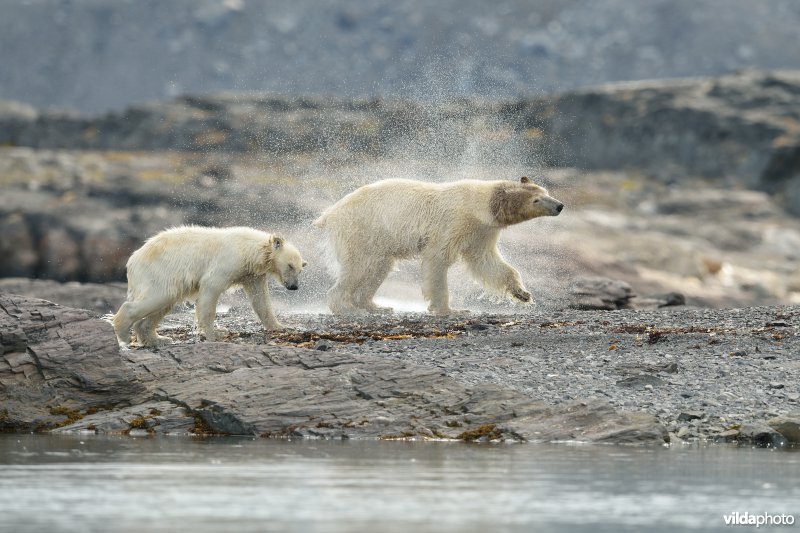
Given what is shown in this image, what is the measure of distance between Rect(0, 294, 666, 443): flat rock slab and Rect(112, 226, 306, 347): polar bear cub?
5.87 ft

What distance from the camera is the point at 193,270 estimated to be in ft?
55.2

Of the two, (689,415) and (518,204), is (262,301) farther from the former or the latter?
(689,415)

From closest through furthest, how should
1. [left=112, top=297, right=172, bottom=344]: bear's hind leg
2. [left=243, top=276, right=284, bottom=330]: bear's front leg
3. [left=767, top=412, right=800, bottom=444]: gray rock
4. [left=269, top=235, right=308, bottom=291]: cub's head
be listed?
[left=767, top=412, right=800, bottom=444]: gray rock, [left=112, top=297, right=172, bottom=344]: bear's hind leg, [left=269, top=235, right=308, bottom=291]: cub's head, [left=243, top=276, right=284, bottom=330]: bear's front leg

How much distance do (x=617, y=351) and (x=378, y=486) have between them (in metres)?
6.93

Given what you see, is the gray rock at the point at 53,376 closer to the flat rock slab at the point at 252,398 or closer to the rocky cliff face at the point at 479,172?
the flat rock slab at the point at 252,398

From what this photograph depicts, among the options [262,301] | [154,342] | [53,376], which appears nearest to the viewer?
[53,376]

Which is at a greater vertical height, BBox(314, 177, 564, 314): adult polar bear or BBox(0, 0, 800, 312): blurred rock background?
BBox(0, 0, 800, 312): blurred rock background

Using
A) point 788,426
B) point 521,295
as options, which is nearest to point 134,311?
point 521,295

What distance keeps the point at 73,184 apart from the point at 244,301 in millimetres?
25650

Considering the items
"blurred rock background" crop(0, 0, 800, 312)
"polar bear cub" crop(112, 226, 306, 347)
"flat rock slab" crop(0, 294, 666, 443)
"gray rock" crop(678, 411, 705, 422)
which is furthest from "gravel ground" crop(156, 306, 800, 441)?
"blurred rock background" crop(0, 0, 800, 312)

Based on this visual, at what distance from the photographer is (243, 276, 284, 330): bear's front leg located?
18.0m

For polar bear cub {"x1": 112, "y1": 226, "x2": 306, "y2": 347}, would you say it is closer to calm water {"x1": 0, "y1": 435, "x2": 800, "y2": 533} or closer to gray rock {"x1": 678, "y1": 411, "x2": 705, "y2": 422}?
calm water {"x1": 0, "y1": 435, "x2": 800, "y2": 533}

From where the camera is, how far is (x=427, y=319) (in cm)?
1995

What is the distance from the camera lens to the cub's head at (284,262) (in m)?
17.3
